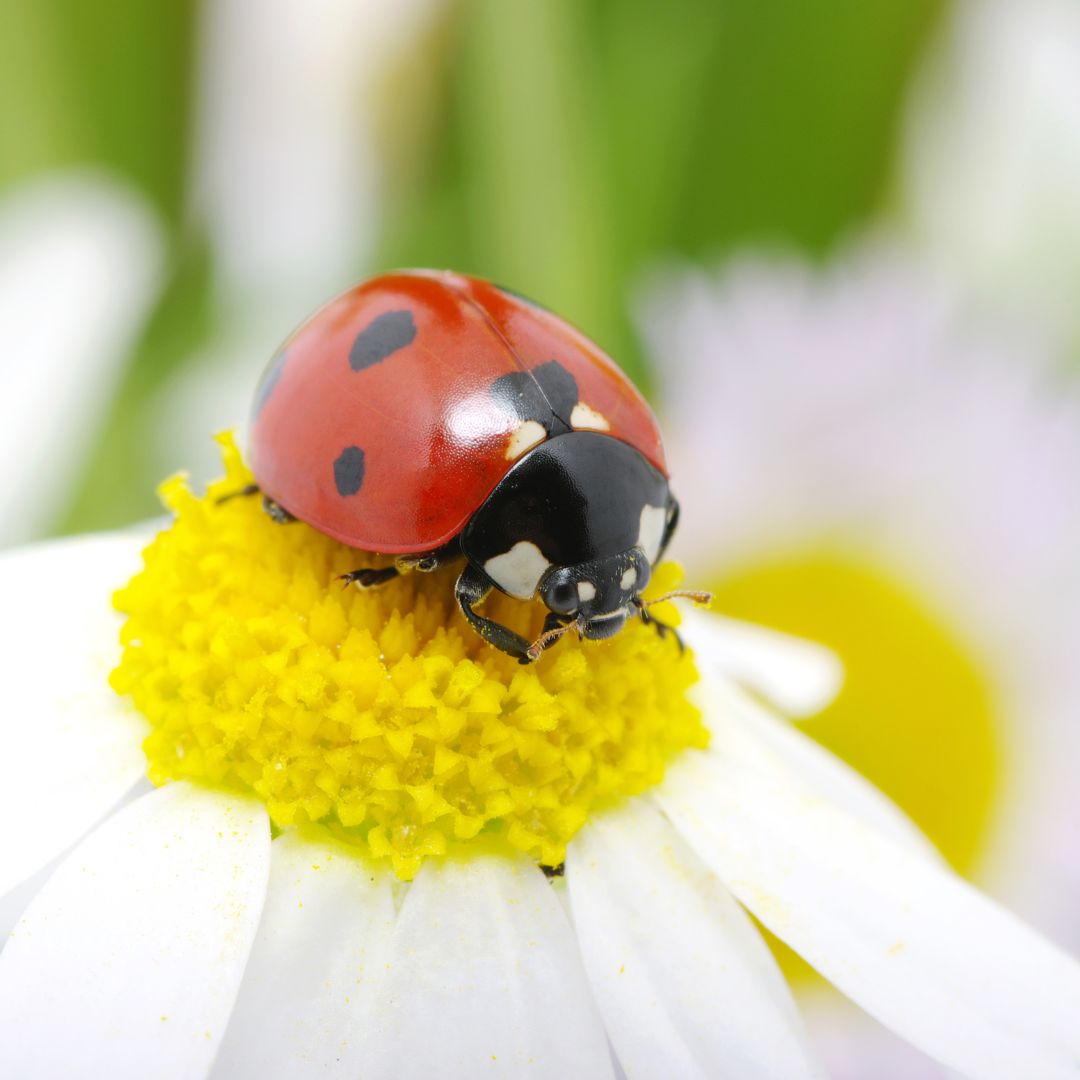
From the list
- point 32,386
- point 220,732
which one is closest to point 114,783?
point 220,732

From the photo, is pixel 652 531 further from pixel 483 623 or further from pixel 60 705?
pixel 60 705

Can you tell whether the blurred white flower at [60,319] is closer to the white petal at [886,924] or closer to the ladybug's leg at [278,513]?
the ladybug's leg at [278,513]

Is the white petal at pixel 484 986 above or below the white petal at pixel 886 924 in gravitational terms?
below

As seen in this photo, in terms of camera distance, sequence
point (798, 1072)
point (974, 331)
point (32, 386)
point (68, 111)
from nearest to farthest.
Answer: point (798, 1072) → point (32, 386) → point (974, 331) → point (68, 111)

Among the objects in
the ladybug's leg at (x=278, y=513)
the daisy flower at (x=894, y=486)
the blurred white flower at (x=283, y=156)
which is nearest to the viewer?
the ladybug's leg at (x=278, y=513)

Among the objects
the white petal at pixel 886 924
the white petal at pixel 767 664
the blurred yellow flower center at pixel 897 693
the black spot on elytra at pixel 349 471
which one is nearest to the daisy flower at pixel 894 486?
the blurred yellow flower center at pixel 897 693

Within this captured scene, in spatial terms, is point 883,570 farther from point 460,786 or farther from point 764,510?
point 460,786

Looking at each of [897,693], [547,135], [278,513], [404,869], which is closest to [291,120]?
[547,135]
